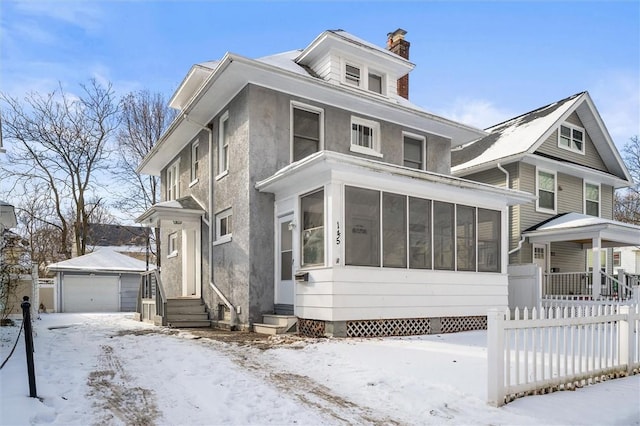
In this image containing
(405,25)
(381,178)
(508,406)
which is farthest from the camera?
(405,25)

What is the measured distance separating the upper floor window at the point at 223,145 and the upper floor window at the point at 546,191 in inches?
448

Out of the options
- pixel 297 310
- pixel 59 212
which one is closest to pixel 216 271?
pixel 297 310

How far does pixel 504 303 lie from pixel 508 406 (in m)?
7.55

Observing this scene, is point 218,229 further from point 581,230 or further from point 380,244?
point 581,230

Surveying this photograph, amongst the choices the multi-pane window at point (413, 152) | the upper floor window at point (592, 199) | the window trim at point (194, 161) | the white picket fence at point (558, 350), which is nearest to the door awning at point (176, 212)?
the window trim at point (194, 161)

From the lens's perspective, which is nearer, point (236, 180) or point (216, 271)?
point (236, 180)

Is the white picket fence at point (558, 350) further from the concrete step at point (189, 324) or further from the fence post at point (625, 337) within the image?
the concrete step at point (189, 324)

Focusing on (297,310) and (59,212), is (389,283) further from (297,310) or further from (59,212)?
(59,212)

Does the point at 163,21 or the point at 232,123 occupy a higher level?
the point at 163,21

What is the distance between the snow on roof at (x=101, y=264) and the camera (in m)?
22.7

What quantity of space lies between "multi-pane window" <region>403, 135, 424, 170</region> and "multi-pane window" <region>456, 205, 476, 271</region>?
10.5 ft

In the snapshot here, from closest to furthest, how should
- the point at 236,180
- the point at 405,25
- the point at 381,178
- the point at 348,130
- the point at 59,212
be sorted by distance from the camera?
the point at 381,178 → the point at 236,180 → the point at 348,130 → the point at 405,25 → the point at 59,212

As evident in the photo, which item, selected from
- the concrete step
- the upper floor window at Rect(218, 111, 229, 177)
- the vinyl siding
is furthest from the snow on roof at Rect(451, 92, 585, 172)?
the concrete step

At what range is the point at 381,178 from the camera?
931cm
